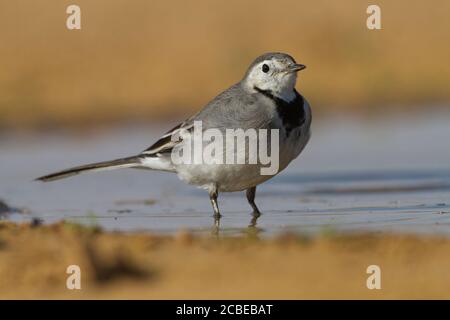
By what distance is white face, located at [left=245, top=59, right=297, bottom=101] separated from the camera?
10109mm

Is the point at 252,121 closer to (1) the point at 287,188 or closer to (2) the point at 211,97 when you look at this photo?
(1) the point at 287,188

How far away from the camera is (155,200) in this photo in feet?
38.7

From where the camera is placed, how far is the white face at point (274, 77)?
10.1 metres

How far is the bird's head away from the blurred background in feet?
3.85

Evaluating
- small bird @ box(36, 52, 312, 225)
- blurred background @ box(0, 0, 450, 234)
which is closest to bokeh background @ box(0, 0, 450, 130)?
blurred background @ box(0, 0, 450, 234)

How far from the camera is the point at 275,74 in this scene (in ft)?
33.3

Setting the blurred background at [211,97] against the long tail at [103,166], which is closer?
the long tail at [103,166]

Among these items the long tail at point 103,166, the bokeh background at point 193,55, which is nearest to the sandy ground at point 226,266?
the long tail at point 103,166

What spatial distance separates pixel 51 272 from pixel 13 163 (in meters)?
7.71

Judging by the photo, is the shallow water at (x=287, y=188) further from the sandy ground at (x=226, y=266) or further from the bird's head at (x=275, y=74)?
the bird's head at (x=275, y=74)

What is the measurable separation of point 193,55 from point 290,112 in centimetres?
1373

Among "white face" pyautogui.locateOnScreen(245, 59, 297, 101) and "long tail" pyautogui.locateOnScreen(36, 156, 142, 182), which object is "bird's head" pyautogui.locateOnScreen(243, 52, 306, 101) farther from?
"long tail" pyautogui.locateOnScreen(36, 156, 142, 182)

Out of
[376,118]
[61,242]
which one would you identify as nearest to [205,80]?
[376,118]

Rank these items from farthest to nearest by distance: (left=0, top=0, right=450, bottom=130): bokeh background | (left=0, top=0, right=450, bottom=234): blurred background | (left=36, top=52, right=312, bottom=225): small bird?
(left=0, top=0, right=450, bottom=130): bokeh background → (left=0, top=0, right=450, bottom=234): blurred background → (left=36, top=52, right=312, bottom=225): small bird
